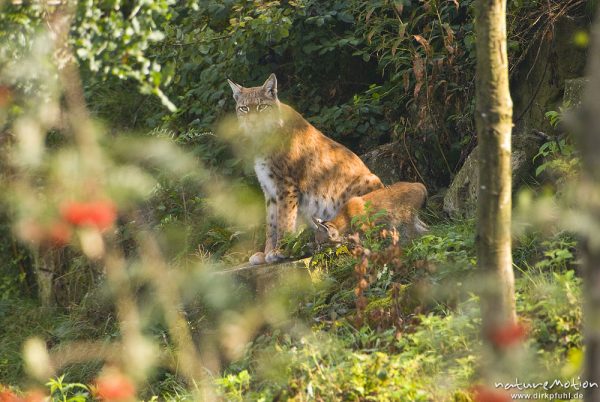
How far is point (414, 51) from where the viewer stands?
7.55 metres

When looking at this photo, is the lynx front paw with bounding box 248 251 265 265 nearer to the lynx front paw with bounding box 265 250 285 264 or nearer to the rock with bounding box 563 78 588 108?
the lynx front paw with bounding box 265 250 285 264

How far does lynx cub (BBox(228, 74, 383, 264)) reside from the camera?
7.16 m

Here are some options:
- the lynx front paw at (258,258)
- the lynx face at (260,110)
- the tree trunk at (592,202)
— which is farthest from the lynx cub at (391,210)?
the tree trunk at (592,202)

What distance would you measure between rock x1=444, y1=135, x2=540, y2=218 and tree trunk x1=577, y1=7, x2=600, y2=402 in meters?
3.85

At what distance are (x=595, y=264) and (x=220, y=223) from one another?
567cm

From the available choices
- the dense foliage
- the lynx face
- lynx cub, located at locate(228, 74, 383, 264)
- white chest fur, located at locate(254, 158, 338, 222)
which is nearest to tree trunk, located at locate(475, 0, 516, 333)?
the dense foliage

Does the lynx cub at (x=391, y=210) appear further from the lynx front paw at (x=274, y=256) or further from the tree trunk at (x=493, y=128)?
the tree trunk at (x=493, y=128)

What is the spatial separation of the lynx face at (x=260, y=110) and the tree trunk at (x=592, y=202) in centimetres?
509

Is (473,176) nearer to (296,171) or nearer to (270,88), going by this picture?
(296,171)

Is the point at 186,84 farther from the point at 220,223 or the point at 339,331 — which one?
the point at 339,331

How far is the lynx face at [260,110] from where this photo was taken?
7.45m

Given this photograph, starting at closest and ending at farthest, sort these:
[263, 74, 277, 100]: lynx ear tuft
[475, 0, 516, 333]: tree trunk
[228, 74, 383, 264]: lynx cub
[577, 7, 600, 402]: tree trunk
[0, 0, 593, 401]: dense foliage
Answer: [577, 7, 600, 402]: tree trunk < [0, 0, 593, 401]: dense foliage < [475, 0, 516, 333]: tree trunk < [228, 74, 383, 264]: lynx cub < [263, 74, 277, 100]: lynx ear tuft

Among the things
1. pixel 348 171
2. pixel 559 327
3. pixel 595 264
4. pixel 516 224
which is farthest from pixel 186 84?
pixel 595 264

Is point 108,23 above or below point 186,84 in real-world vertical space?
above
